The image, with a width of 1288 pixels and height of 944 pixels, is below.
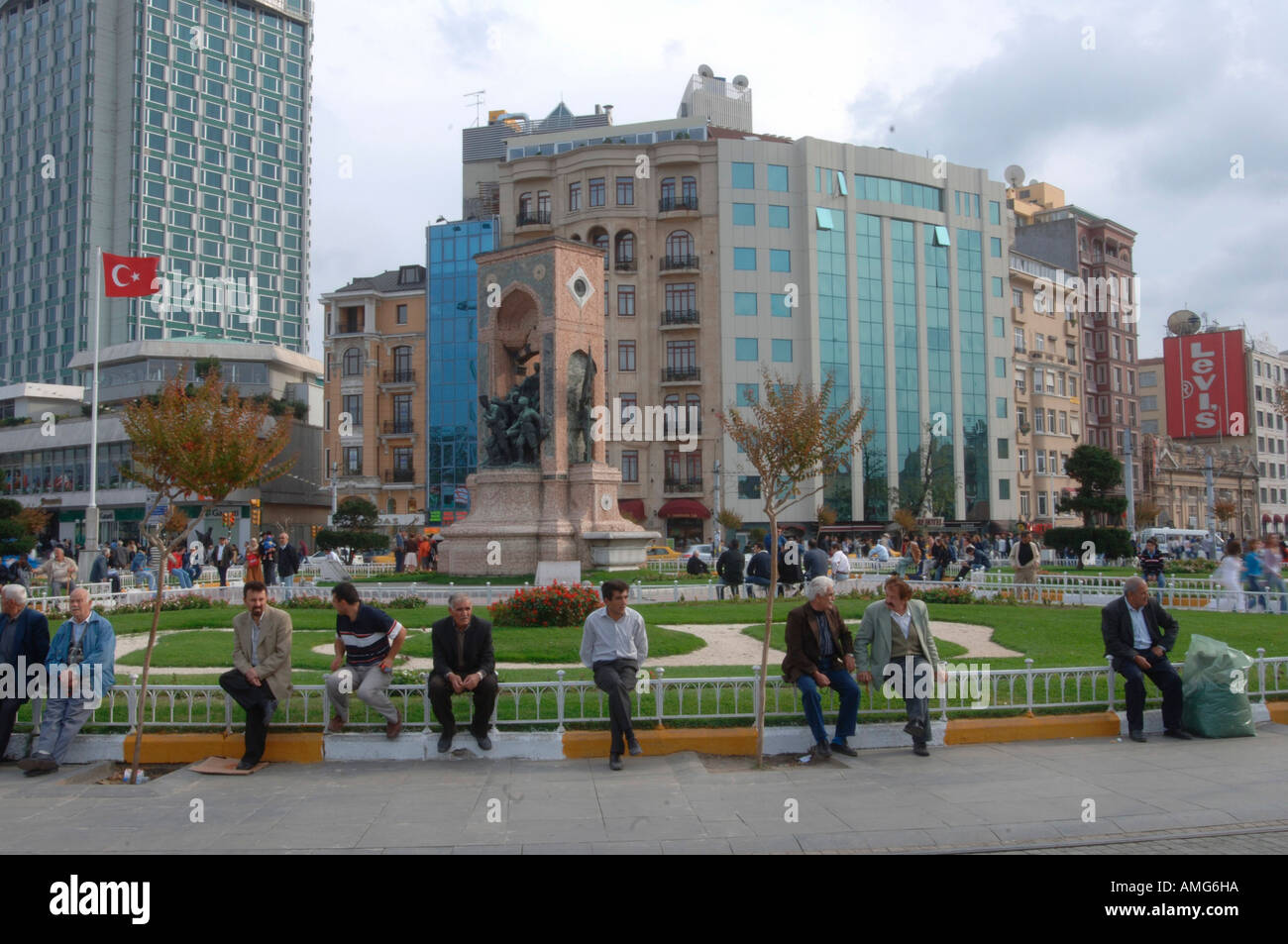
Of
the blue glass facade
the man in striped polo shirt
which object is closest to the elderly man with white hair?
the man in striped polo shirt

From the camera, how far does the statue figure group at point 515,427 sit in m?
23.0

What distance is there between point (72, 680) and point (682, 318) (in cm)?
4802

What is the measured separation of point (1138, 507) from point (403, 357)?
48519 millimetres

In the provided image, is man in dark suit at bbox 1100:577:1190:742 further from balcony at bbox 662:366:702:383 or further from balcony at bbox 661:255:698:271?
balcony at bbox 661:255:698:271

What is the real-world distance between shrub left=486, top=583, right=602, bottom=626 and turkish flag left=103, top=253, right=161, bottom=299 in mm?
18899

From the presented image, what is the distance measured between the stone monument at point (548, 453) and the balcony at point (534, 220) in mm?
33361

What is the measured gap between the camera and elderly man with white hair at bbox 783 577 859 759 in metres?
8.53

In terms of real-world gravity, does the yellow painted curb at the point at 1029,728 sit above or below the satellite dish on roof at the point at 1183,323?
below

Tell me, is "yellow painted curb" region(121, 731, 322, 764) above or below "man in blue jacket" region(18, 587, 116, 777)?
below

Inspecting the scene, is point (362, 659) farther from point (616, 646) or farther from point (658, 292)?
point (658, 292)

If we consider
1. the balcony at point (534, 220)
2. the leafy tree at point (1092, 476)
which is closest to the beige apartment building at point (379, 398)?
the balcony at point (534, 220)

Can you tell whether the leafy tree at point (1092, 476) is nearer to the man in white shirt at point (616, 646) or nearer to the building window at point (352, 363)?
the building window at point (352, 363)

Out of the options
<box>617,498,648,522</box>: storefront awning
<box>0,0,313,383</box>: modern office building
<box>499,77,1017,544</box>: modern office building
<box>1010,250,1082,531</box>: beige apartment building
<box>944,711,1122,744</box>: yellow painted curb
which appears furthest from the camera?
<box>0,0,313,383</box>: modern office building

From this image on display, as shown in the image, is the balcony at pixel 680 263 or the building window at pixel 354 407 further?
the building window at pixel 354 407
